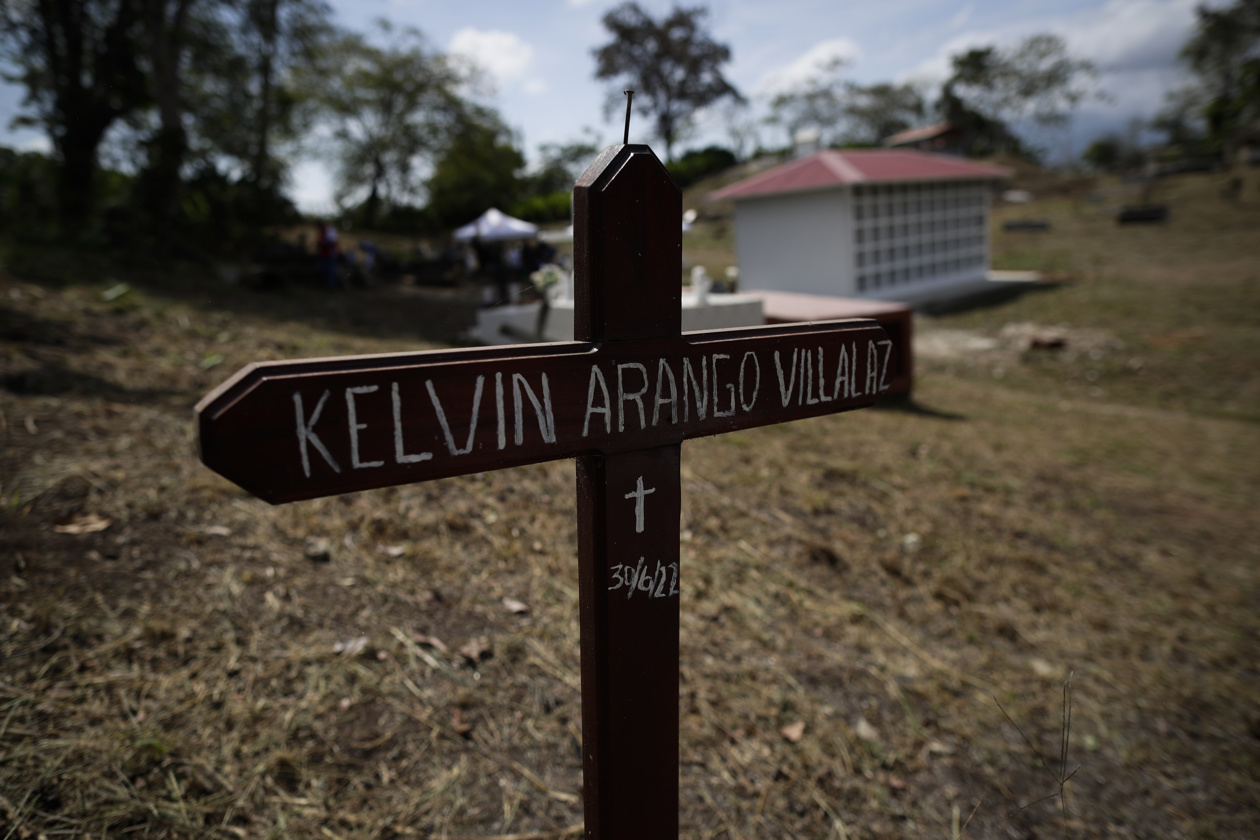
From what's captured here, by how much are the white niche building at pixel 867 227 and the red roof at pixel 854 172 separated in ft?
0.09

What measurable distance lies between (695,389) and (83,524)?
2612 millimetres

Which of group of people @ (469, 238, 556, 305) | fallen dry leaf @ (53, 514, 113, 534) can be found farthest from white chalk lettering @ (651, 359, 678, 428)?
group of people @ (469, 238, 556, 305)

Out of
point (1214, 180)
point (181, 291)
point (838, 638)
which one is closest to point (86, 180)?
point (181, 291)

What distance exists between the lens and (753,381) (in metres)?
1.29

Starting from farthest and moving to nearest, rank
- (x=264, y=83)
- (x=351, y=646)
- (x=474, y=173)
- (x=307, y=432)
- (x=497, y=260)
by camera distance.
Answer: (x=474, y=173), (x=264, y=83), (x=497, y=260), (x=351, y=646), (x=307, y=432)

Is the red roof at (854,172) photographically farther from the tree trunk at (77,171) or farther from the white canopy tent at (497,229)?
the tree trunk at (77,171)

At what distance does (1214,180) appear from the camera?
25.6 meters

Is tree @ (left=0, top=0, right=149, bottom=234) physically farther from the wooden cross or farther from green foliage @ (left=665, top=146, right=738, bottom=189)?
green foliage @ (left=665, top=146, right=738, bottom=189)

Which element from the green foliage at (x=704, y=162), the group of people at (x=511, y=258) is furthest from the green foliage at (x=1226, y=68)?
the group of people at (x=511, y=258)

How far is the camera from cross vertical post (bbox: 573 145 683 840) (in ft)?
3.58

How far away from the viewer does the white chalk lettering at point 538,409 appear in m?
1.00

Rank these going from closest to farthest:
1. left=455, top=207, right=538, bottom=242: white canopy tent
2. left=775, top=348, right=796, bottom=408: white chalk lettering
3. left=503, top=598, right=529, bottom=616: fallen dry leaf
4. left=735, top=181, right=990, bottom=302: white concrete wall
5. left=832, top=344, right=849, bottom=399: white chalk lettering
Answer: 1. left=775, top=348, right=796, bottom=408: white chalk lettering
2. left=832, top=344, right=849, bottom=399: white chalk lettering
3. left=503, top=598, right=529, bottom=616: fallen dry leaf
4. left=455, top=207, right=538, bottom=242: white canopy tent
5. left=735, top=181, right=990, bottom=302: white concrete wall

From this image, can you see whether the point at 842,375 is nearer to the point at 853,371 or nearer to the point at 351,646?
the point at 853,371

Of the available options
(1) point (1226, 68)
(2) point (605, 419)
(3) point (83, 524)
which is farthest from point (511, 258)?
(1) point (1226, 68)
